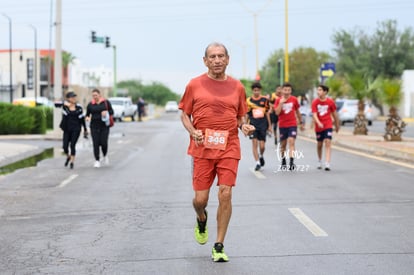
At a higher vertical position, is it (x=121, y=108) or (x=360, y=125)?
(x=121, y=108)

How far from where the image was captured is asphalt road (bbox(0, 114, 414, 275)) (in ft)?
23.1

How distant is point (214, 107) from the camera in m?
7.24

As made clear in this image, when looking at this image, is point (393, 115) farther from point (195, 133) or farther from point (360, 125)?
point (195, 133)

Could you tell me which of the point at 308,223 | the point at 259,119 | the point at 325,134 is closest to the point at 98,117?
the point at 259,119

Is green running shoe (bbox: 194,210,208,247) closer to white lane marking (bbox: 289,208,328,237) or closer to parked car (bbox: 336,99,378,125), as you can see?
white lane marking (bbox: 289,208,328,237)

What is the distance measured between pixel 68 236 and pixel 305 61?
82.3 meters

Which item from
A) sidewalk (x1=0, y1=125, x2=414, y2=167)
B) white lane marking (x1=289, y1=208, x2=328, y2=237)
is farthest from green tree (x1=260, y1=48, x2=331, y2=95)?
white lane marking (x1=289, y1=208, x2=328, y2=237)

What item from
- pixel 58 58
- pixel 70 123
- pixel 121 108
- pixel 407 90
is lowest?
pixel 70 123

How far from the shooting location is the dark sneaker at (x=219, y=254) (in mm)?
7040

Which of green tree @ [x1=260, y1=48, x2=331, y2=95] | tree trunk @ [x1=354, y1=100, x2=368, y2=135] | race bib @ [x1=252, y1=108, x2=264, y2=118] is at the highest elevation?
green tree @ [x1=260, y1=48, x2=331, y2=95]

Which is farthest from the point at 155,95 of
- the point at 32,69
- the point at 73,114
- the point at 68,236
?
the point at 68,236

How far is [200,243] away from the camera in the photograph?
764 centimetres

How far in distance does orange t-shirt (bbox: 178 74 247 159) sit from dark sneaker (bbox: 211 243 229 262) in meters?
0.81

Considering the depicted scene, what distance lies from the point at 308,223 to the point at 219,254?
2356 mm
